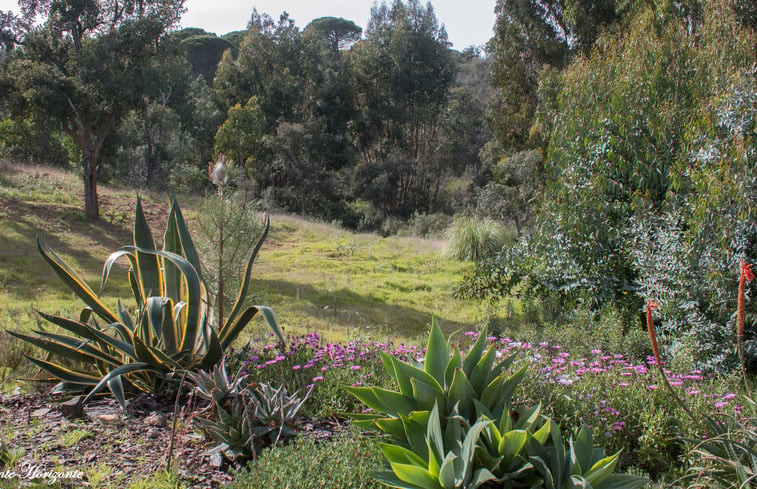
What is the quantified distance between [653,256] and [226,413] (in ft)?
15.1

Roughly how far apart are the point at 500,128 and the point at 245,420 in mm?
18663

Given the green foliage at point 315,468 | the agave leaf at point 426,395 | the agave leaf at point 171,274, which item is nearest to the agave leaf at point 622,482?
the agave leaf at point 426,395

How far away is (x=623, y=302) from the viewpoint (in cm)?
643

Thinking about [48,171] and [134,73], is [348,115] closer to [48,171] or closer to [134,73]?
[48,171]

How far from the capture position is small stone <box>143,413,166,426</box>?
3.14 metres

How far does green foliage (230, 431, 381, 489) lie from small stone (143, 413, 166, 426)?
916 mm

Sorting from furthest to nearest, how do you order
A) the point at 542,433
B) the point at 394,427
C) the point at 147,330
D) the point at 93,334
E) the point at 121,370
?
1. the point at 147,330
2. the point at 93,334
3. the point at 121,370
4. the point at 394,427
5. the point at 542,433

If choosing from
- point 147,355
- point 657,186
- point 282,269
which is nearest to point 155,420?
point 147,355

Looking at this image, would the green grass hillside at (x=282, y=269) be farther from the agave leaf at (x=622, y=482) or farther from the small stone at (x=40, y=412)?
the agave leaf at (x=622, y=482)

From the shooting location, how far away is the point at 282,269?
12195 mm

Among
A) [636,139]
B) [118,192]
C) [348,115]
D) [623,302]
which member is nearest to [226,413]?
[623,302]

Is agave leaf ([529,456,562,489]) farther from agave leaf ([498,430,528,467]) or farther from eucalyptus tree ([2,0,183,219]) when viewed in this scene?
eucalyptus tree ([2,0,183,219])

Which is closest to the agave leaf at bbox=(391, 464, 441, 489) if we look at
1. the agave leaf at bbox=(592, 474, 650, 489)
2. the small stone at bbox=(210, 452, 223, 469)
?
the agave leaf at bbox=(592, 474, 650, 489)

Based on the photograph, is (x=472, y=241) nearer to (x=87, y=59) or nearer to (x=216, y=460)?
(x=87, y=59)
